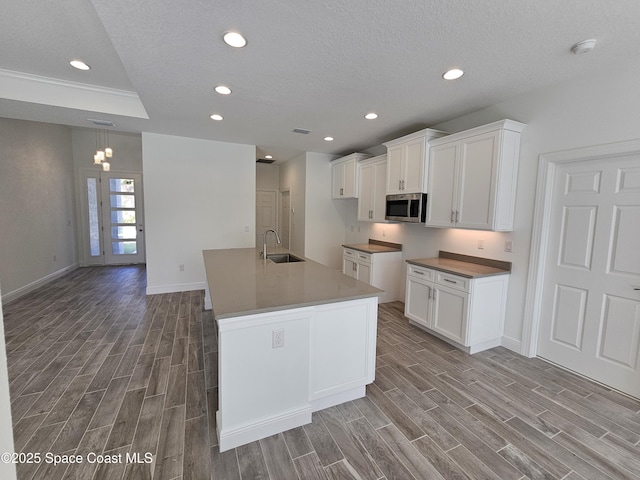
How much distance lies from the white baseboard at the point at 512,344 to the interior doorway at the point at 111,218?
7814 mm

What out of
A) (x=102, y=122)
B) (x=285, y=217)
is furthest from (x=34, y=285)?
(x=285, y=217)

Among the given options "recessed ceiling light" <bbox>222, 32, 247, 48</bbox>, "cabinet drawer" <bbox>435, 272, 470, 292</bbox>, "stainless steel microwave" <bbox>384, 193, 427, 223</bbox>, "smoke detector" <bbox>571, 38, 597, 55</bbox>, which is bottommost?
"cabinet drawer" <bbox>435, 272, 470, 292</bbox>

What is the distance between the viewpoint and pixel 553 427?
2.01m

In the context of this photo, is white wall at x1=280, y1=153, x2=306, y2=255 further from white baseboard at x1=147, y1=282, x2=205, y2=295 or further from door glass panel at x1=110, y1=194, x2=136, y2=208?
door glass panel at x1=110, y1=194, x2=136, y2=208

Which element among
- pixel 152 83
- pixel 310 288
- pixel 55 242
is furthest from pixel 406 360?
pixel 55 242

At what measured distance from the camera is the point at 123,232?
7074mm

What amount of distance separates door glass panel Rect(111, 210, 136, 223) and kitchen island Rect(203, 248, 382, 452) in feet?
19.9

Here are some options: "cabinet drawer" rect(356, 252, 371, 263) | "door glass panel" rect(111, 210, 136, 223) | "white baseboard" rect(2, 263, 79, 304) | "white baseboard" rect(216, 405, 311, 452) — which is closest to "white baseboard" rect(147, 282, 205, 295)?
"white baseboard" rect(2, 263, 79, 304)

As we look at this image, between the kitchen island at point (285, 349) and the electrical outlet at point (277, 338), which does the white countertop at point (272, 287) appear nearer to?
the kitchen island at point (285, 349)

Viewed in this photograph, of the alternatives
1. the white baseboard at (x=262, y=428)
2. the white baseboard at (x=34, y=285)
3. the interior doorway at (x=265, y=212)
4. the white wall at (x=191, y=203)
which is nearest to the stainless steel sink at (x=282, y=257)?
the white wall at (x=191, y=203)

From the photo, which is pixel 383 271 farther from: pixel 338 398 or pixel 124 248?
pixel 124 248

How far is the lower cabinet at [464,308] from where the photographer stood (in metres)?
2.92

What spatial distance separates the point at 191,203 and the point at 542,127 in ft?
16.3

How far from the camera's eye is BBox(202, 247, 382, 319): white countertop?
184cm
